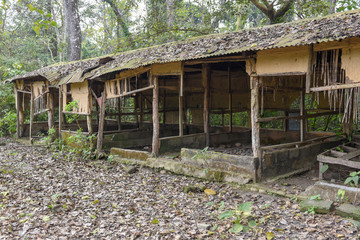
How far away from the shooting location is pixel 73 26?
17.2 meters

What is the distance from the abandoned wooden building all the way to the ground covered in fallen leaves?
1.13m

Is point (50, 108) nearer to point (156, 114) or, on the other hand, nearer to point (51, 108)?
point (51, 108)

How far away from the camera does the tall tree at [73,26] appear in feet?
56.0

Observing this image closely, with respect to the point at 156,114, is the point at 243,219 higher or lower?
lower

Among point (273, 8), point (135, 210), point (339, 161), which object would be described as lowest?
point (135, 210)

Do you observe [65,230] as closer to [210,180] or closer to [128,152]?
[210,180]

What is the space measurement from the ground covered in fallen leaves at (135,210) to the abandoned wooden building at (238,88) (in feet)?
3.71

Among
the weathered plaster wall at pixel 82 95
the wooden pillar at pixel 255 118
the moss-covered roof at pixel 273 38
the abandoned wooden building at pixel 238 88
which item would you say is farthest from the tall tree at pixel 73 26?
the wooden pillar at pixel 255 118

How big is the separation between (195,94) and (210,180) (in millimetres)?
5767

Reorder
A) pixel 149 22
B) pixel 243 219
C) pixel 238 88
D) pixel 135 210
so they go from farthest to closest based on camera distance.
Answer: pixel 149 22, pixel 238 88, pixel 135 210, pixel 243 219

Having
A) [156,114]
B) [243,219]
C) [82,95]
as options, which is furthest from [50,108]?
[243,219]

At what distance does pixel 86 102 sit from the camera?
34.6 feet

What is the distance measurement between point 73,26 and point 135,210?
580 inches

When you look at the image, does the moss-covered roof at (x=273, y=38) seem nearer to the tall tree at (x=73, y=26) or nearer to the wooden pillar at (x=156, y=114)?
the wooden pillar at (x=156, y=114)
